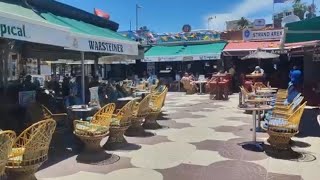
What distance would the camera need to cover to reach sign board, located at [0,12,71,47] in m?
5.50

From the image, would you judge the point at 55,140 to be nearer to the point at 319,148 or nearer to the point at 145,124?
the point at 145,124

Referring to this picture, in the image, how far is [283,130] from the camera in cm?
684

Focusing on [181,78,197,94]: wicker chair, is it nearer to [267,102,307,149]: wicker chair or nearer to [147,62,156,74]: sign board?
[147,62,156,74]: sign board

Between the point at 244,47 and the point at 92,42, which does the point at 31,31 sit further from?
the point at 244,47

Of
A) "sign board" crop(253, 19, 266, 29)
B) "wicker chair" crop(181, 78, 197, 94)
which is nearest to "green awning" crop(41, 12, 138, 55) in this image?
"wicker chair" crop(181, 78, 197, 94)

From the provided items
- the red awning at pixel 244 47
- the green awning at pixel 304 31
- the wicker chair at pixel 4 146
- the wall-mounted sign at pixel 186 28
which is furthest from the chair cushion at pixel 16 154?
the wall-mounted sign at pixel 186 28

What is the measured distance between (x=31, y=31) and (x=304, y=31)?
23.9ft

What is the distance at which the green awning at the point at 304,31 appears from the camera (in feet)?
32.6

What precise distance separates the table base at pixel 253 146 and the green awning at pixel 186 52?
14979 mm

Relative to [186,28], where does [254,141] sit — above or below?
below

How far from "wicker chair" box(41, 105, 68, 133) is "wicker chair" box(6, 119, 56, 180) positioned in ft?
8.43

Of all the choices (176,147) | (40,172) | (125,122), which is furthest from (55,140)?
(176,147)

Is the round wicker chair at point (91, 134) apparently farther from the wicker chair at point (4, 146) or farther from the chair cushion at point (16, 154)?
the wicker chair at point (4, 146)

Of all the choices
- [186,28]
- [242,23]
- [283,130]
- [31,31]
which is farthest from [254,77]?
[242,23]
